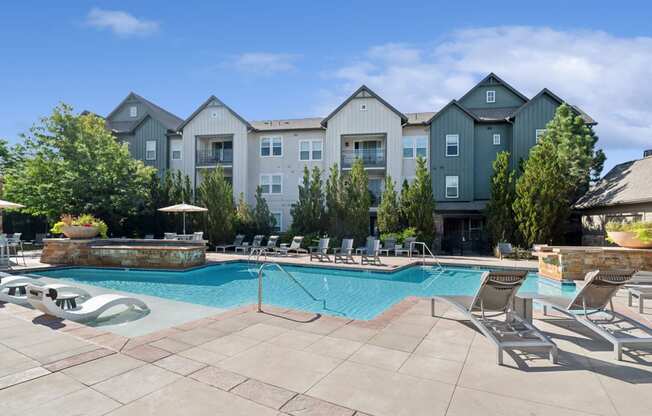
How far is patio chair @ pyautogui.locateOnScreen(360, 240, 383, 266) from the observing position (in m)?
15.5

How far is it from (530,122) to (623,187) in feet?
21.2

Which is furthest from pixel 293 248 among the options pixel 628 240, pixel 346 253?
pixel 628 240

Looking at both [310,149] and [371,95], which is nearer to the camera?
[371,95]

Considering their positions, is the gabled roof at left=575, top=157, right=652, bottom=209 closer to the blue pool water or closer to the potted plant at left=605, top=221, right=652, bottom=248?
the potted plant at left=605, top=221, right=652, bottom=248

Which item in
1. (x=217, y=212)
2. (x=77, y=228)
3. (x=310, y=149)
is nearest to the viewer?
(x=77, y=228)

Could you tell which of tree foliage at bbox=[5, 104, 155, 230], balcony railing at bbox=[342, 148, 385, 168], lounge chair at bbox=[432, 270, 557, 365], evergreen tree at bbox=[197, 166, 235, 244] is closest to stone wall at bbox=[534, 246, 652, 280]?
lounge chair at bbox=[432, 270, 557, 365]

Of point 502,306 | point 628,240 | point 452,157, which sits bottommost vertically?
point 502,306

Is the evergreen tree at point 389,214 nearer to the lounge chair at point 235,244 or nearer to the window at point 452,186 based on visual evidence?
the window at point 452,186

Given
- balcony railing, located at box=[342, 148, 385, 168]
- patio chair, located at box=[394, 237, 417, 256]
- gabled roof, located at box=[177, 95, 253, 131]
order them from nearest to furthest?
patio chair, located at box=[394, 237, 417, 256] → balcony railing, located at box=[342, 148, 385, 168] → gabled roof, located at box=[177, 95, 253, 131]

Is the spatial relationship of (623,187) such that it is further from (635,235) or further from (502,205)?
(635,235)

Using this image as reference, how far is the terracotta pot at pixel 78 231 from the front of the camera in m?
15.1

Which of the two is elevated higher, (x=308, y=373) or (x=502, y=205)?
(x=502, y=205)

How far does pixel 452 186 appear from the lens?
75.6ft

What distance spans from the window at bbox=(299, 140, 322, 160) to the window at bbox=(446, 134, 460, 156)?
8329mm
